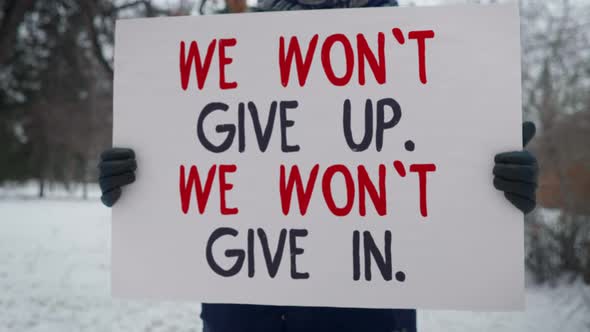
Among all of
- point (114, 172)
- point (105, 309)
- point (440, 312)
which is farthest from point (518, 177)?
point (105, 309)

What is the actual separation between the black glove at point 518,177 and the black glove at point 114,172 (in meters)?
0.98

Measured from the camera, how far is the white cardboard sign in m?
1.07

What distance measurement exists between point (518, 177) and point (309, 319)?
671 millimetres

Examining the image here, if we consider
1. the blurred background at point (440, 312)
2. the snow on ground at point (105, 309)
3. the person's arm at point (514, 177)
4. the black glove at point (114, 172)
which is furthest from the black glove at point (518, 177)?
the snow on ground at point (105, 309)

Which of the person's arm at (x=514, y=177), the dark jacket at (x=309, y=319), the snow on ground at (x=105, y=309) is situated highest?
the person's arm at (x=514, y=177)

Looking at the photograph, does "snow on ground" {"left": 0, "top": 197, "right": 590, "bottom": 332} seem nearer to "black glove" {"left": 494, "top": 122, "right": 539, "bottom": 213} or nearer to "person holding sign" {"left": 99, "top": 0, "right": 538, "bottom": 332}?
"person holding sign" {"left": 99, "top": 0, "right": 538, "bottom": 332}

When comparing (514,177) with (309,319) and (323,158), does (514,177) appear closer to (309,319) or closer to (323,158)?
(323,158)

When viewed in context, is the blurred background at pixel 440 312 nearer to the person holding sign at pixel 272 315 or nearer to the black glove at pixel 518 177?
the person holding sign at pixel 272 315

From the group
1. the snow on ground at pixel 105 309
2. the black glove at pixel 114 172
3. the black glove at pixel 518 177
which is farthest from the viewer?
the snow on ground at pixel 105 309

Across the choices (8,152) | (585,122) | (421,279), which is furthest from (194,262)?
(8,152)

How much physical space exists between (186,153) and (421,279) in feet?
2.37

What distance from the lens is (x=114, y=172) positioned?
112 cm

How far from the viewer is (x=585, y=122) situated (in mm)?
4504

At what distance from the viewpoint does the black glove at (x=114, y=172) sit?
1115 millimetres
